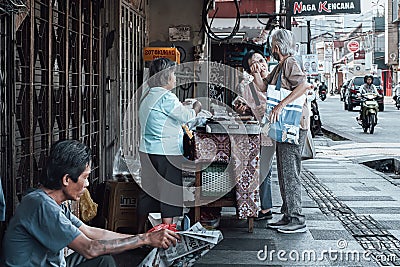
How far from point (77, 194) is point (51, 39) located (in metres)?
2.28

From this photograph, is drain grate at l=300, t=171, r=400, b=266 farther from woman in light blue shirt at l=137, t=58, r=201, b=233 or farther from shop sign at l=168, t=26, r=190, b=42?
shop sign at l=168, t=26, r=190, b=42

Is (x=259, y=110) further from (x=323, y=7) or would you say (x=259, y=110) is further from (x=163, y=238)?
(x=323, y=7)

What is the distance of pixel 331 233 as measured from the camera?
702 cm

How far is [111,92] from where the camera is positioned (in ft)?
25.7

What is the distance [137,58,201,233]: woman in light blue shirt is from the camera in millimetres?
6027

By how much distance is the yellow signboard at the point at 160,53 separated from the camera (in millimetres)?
9320

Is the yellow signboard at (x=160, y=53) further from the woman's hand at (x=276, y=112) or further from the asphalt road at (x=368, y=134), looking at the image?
the asphalt road at (x=368, y=134)

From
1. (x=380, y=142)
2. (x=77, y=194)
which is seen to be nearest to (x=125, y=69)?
(x=77, y=194)

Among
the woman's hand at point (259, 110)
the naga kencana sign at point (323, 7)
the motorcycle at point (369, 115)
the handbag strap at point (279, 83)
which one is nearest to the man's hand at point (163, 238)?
the handbag strap at point (279, 83)

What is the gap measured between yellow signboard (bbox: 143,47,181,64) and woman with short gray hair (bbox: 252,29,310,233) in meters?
2.55

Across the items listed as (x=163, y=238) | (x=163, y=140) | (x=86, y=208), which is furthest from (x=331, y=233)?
(x=163, y=238)

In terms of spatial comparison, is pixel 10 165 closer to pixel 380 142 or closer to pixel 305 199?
pixel 305 199

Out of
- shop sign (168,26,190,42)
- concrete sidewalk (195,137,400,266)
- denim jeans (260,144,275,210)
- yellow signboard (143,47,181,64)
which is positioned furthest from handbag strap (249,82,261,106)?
shop sign (168,26,190,42)

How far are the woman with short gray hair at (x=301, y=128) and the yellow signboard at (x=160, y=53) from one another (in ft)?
8.35
